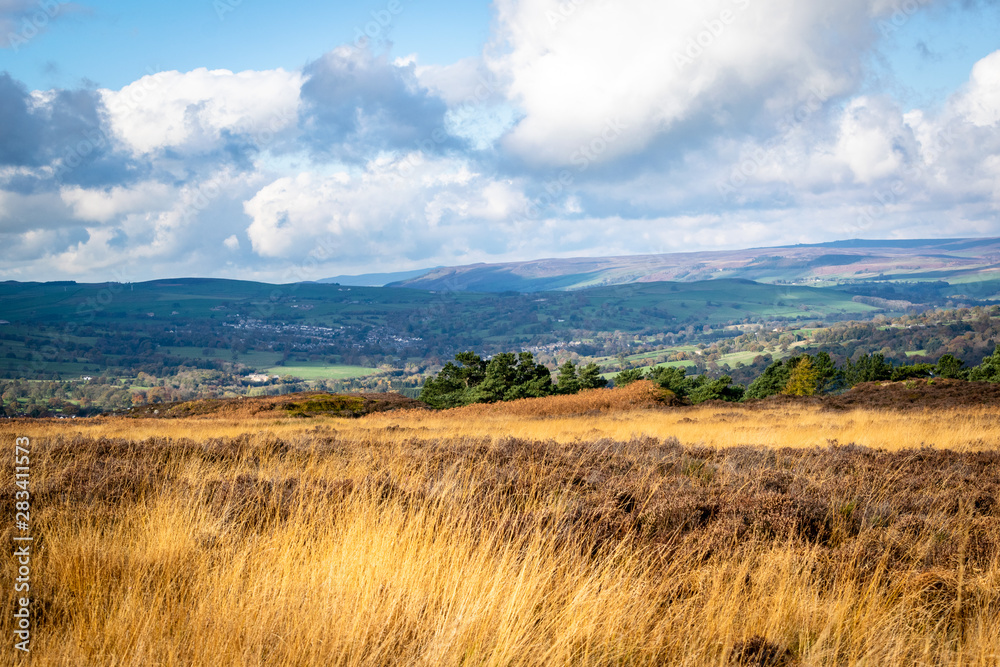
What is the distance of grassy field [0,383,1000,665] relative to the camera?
300 centimetres

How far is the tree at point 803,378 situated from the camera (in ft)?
168

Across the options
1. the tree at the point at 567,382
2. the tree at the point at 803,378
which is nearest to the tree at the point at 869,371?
the tree at the point at 803,378

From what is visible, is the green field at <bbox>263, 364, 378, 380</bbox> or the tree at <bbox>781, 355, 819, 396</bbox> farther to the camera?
the green field at <bbox>263, 364, 378, 380</bbox>

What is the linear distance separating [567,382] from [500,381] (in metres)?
5.65

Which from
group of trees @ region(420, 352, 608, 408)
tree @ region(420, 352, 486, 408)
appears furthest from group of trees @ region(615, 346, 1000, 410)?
tree @ region(420, 352, 486, 408)

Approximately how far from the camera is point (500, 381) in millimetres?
38906

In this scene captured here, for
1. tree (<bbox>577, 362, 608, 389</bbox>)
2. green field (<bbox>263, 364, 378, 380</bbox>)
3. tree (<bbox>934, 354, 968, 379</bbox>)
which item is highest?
tree (<bbox>577, 362, 608, 389</bbox>)

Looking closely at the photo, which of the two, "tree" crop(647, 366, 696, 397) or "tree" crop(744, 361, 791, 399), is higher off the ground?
"tree" crop(647, 366, 696, 397)

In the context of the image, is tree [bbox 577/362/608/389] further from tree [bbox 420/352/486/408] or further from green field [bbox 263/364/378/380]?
green field [bbox 263/364/378/380]

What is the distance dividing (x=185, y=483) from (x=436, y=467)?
2.82 meters

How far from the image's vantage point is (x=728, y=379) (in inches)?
1796

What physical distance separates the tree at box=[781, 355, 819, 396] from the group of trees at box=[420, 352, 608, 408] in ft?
69.0

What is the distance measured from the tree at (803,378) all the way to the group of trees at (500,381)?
829 inches

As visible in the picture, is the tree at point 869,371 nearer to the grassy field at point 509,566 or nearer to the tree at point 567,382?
the tree at point 567,382
